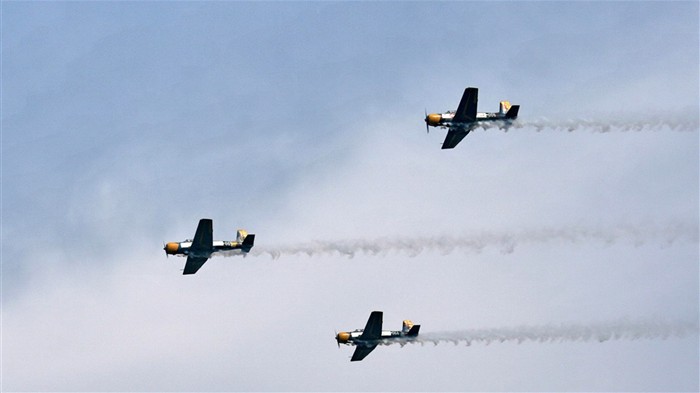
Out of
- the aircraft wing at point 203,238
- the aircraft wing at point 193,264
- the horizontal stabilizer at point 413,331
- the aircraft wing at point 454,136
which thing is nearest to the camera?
the aircraft wing at point 454,136

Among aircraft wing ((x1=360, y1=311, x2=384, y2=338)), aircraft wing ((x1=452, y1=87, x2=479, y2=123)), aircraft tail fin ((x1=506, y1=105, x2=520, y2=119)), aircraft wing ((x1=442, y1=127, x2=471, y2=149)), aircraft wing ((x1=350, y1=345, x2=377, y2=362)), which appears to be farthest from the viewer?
aircraft wing ((x1=350, y1=345, x2=377, y2=362))

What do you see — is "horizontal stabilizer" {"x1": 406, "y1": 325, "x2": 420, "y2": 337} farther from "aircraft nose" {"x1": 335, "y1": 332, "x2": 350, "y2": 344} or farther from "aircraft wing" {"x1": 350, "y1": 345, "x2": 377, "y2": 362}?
"aircraft nose" {"x1": 335, "y1": 332, "x2": 350, "y2": 344}

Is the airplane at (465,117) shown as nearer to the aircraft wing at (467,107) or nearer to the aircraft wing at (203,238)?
the aircraft wing at (467,107)

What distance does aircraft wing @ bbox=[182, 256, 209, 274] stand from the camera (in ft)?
417

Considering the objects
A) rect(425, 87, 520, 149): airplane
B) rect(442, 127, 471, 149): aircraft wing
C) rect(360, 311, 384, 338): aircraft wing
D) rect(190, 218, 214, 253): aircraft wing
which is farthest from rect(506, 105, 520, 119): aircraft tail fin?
rect(190, 218, 214, 253): aircraft wing

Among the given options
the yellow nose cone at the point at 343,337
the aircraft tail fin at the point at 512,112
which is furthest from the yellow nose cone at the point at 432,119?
the yellow nose cone at the point at 343,337

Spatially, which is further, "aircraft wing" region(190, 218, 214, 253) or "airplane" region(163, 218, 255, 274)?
"airplane" region(163, 218, 255, 274)

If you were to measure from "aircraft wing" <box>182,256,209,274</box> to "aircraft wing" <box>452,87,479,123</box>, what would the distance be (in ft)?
91.1

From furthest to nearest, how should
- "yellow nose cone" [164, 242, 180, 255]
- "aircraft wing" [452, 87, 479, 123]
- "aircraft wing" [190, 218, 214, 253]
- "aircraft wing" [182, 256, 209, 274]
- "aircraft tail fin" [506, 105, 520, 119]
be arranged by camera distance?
"aircraft wing" [182, 256, 209, 274], "yellow nose cone" [164, 242, 180, 255], "aircraft wing" [190, 218, 214, 253], "aircraft tail fin" [506, 105, 520, 119], "aircraft wing" [452, 87, 479, 123]

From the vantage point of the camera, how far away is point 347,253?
407 feet

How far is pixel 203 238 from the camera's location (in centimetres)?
12512

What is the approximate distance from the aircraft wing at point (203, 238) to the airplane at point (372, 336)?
14665mm

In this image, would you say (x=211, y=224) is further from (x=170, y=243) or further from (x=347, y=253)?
(x=347, y=253)

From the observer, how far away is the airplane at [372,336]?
12262 cm
